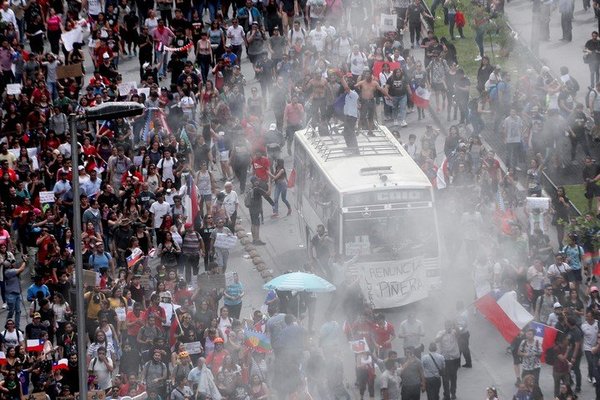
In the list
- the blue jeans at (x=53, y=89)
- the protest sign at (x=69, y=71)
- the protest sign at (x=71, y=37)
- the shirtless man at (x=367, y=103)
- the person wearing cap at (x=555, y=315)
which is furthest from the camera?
the protest sign at (x=71, y=37)

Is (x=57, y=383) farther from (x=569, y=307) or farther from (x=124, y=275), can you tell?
(x=569, y=307)

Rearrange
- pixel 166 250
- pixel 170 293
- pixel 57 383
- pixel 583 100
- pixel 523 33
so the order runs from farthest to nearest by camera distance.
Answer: pixel 523 33 < pixel 583 100 < pixel 166 250 < pixel 170 293 < pixel 57 383

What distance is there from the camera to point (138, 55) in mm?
48031

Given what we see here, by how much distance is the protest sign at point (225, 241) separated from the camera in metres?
36.2

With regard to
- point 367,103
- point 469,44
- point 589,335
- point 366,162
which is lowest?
point 469,44

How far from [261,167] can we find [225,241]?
3.41 meters

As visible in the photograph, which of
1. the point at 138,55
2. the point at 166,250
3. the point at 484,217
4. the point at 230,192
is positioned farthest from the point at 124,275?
the point at 138,55

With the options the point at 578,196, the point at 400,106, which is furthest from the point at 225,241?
the point at 400,106

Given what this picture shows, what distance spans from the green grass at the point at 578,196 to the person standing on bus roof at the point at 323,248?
686cm

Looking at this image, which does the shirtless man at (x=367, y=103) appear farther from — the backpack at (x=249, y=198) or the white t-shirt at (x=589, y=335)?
the white t-shirt at (x=589, y=335)

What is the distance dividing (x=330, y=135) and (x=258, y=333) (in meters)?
6.54

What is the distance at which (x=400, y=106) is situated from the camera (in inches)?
1718

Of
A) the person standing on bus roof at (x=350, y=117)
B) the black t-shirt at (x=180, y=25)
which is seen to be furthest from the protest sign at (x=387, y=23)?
the person standing on bus roof at (x=350, y=117)

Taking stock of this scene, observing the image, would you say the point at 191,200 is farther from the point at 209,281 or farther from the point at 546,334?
the point at 546,334
